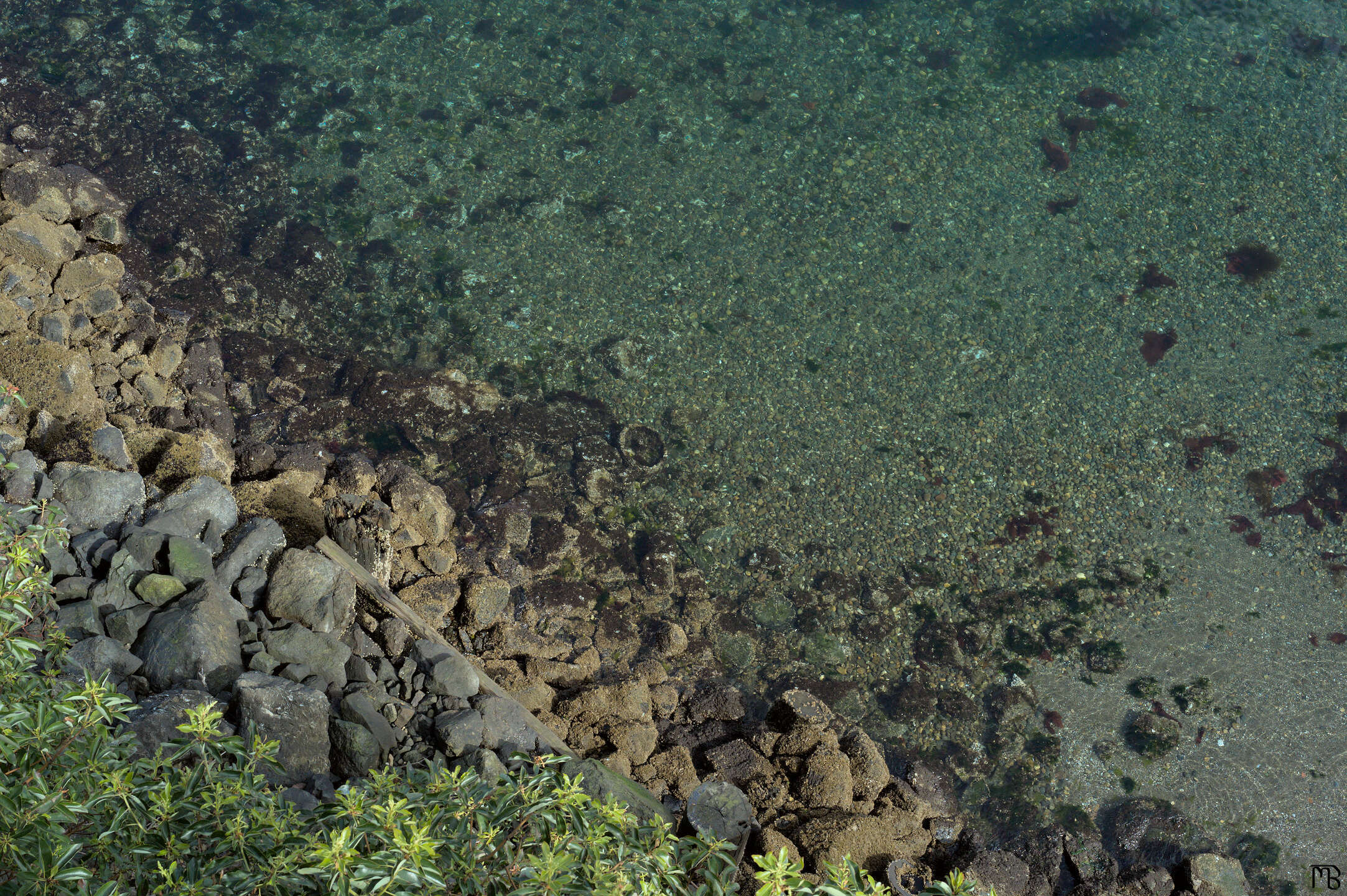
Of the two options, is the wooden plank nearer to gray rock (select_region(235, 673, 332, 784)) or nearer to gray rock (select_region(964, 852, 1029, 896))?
gray rock (select_region(235, 673, 332, 784))

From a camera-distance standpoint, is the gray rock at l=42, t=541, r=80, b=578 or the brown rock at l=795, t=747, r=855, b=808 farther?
the brown rock at l=795, t=747, r=855, b=808

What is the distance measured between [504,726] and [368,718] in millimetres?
691

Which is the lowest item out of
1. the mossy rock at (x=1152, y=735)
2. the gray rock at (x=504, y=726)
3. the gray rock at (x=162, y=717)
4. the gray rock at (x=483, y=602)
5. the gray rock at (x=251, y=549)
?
the mossy rock at (x=1152, y=735)

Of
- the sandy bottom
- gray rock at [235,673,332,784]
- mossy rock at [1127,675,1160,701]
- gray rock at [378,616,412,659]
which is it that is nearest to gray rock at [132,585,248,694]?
gray rock at [235,673,332,784]

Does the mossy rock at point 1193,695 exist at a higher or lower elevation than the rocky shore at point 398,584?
lower

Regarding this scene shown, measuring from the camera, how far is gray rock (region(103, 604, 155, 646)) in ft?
13.5

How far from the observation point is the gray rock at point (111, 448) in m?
5.14

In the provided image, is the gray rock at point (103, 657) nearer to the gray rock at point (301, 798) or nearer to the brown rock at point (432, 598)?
the gray rock at point (301, 798)

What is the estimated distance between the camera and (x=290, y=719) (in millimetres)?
3936

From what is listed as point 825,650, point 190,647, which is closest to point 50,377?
point 190,647

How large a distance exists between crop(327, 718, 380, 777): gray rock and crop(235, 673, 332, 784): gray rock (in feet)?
0.12

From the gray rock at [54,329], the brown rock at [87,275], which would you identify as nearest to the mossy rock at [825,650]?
the gray rock at [54,329]

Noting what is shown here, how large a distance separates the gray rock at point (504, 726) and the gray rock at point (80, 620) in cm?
182

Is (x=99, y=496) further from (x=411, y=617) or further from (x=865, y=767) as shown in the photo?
(x=865, y=767)
